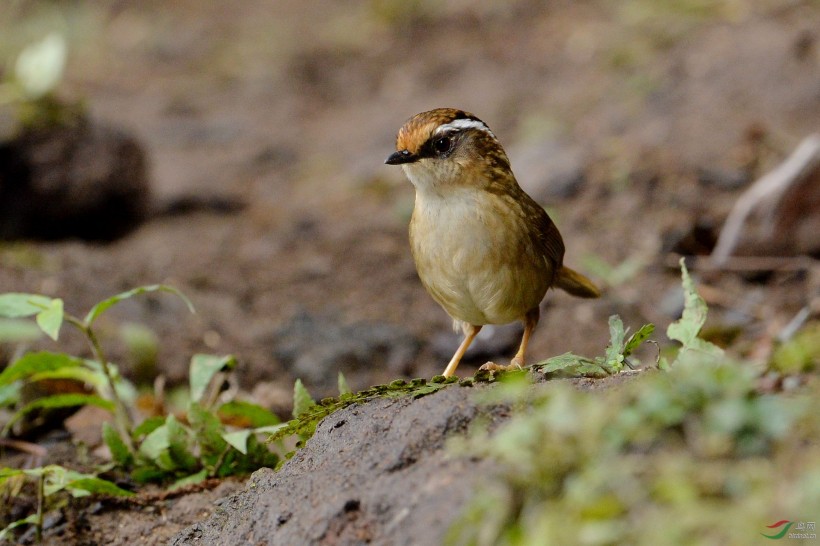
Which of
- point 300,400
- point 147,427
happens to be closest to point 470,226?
point 300,400

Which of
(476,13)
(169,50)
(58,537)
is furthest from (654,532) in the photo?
(169,50)

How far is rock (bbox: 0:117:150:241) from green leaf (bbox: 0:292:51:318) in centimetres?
447

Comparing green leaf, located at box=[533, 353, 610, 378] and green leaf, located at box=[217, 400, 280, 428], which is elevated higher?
green leaf, located at box=[533, 353, 610, 378]

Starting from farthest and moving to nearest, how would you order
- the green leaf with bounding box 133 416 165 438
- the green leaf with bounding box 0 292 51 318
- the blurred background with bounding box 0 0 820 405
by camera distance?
the blurred background with bounding box 0 0 820 405 → the green leaf with bounding box 133 416 165 438 → the green leaf with bounding box 0 292 51 318

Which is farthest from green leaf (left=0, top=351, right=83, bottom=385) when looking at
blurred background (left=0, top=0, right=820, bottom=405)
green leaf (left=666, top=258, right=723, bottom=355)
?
green leaf (left=666, top=258, right=723, bottom=355)

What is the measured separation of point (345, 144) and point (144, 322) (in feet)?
16.7

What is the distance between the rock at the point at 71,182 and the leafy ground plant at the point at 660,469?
22.2 feet

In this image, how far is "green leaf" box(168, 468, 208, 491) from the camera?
3672 millimetres

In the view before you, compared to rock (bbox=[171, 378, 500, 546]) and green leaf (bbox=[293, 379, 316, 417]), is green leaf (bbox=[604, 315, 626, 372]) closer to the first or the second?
rock (bbox=[171, 378, 500, 546])

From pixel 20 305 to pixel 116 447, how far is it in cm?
70

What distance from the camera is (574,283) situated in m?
4.83

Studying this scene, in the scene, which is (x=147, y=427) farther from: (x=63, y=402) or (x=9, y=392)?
(x=9, y=392)

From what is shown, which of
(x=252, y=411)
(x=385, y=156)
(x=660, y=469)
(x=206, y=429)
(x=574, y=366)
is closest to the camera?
(x=660, y=469)

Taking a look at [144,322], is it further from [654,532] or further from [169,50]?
[169,50]
